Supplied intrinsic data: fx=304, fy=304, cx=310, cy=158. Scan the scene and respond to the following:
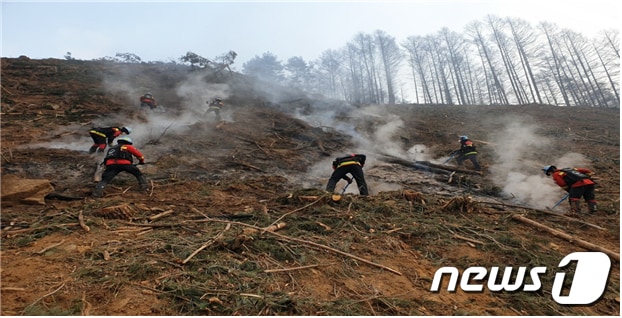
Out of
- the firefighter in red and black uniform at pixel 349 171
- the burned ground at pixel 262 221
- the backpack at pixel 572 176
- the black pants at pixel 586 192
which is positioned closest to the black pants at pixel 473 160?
the burned ground at pixel 262 221

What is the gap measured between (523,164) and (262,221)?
10.3m

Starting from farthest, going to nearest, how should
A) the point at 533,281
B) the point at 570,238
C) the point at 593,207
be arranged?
the point at 593,207, the point at 570,238, the point at 533,281

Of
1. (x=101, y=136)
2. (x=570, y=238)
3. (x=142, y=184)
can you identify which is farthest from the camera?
(x=101, y=136)

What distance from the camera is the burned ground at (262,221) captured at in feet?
9.36

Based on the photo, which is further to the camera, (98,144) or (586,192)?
(98,144)

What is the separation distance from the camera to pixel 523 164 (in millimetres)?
10836

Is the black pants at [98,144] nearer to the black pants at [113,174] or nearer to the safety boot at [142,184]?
the black pants at [113,174]

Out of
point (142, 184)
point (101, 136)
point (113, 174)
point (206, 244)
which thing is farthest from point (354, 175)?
point (101, 136)

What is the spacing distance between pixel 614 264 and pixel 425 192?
4.02 meters

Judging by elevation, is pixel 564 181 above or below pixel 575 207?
above

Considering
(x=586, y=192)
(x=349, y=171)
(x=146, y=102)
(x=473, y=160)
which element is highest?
(x=146, y=102)

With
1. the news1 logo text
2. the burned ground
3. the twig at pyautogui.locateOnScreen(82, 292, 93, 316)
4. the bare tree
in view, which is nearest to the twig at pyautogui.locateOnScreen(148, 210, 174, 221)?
the burned ground

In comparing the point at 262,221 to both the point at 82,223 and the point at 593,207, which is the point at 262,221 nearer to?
the point at 82,223

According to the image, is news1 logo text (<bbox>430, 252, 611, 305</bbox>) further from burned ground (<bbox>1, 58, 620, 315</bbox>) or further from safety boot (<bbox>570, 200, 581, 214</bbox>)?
safety boot (<bbox>570, 200, 581, 214</bbox>)
